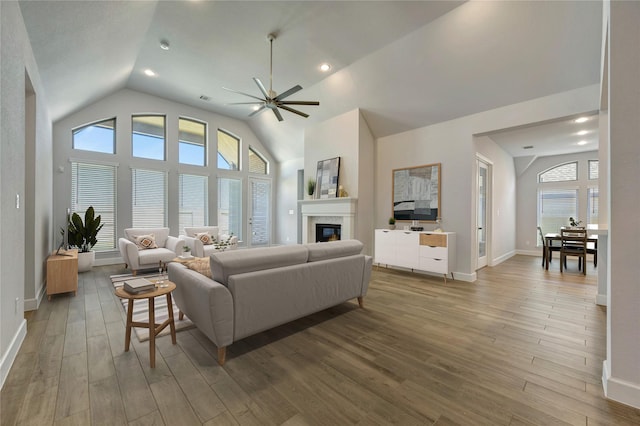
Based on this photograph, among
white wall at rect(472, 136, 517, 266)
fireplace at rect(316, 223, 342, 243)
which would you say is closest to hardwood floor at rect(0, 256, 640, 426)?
fireplace at rect(316, 223, 342, 243)

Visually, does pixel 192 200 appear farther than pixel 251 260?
Yes

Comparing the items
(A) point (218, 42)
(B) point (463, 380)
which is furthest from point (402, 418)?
(A) point (218, 42)

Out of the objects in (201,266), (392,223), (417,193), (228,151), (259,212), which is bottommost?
(201,266)

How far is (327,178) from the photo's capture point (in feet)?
20.5

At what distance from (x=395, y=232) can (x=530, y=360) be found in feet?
10.2

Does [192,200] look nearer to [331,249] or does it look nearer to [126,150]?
[126,150]

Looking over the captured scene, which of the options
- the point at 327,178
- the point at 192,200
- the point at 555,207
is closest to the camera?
the point at 327,178

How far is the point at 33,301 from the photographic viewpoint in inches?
122

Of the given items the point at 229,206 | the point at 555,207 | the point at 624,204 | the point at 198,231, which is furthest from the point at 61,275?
the point at 555,207

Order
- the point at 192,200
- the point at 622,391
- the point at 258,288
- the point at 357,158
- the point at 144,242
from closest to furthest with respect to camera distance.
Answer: the point at 622,391 → the point at 258,288 → the point at 144,242 → the point at 357,158 → the point at 192,200

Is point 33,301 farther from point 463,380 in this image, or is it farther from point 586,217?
point 586,217

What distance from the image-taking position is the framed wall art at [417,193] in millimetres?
5078

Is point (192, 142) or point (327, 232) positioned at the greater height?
point (192, 142)

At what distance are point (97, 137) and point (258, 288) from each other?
20.1 feet
